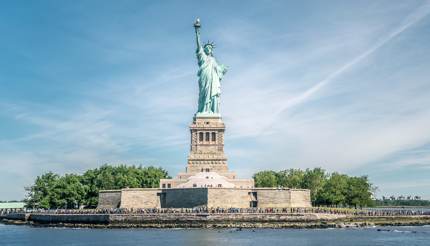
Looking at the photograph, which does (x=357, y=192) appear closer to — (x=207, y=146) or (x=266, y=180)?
(x=266, y=180)

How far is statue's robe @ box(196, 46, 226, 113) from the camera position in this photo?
90.0 meters

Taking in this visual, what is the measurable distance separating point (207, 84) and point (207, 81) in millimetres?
469

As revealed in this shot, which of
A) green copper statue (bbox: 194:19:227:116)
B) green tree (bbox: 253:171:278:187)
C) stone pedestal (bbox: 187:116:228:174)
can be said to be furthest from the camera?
green tree (bbox: 253:171:278:187)

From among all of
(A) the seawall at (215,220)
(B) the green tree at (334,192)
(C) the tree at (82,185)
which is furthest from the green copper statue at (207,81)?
(A) the seawall at (215,220)

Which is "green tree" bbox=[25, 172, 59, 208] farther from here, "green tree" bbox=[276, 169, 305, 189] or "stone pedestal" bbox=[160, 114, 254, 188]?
"green tree" bbox=[276, 169, 305, 189]

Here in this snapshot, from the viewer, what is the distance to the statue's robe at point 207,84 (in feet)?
295

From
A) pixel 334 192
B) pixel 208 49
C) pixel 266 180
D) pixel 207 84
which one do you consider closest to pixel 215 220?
pixel 334 192

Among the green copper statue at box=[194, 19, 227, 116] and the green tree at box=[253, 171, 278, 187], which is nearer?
the green copper statue at box=[194, 19, 227, 116]

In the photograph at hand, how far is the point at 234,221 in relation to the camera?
217ft

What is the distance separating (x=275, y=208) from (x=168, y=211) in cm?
1276

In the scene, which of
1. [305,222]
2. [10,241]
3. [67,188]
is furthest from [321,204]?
[10,241]

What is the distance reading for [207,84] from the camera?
295ft

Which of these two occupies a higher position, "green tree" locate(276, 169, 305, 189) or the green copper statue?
the green copper statue

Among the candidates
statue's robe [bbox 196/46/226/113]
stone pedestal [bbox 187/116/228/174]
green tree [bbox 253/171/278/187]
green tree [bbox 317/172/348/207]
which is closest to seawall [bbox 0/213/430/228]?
green tree [bbox 317/172/348/207]
